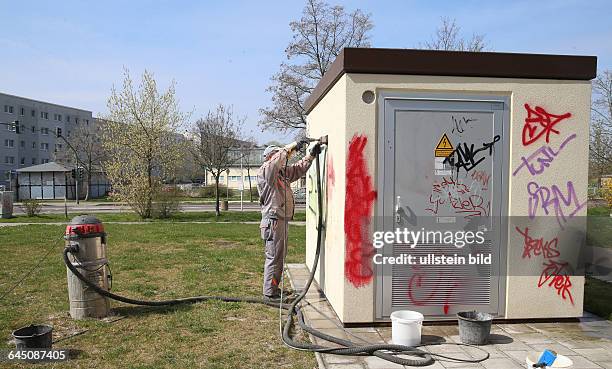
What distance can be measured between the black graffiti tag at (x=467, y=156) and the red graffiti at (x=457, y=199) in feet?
0.60

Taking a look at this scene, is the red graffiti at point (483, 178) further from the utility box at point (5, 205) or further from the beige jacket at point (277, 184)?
the utility box at point (5, 205)

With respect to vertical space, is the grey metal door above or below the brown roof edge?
below

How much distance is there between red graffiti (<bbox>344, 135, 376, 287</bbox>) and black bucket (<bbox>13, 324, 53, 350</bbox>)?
309 centimetres

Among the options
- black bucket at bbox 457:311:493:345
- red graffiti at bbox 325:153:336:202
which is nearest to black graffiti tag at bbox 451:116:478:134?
red graffiti at bbox 325:153:336:202

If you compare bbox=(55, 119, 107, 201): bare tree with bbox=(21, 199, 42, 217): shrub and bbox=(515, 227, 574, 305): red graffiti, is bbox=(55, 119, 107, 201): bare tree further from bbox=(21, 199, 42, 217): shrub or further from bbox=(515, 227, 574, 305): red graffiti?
bbox=(515, 227, 574, 305): red graffiti

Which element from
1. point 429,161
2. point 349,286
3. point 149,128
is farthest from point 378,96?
point 149,128

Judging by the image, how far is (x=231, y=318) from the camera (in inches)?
227

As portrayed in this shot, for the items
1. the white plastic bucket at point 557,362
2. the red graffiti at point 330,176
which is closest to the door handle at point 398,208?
the red graffiti at point 330,176

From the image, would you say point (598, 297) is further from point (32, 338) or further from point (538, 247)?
point (32, 338)

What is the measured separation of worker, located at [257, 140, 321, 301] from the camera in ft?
20.9

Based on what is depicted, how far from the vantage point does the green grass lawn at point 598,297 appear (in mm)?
5799

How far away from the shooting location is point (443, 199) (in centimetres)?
515

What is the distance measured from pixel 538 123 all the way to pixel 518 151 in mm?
396

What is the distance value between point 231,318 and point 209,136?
1036 inches
